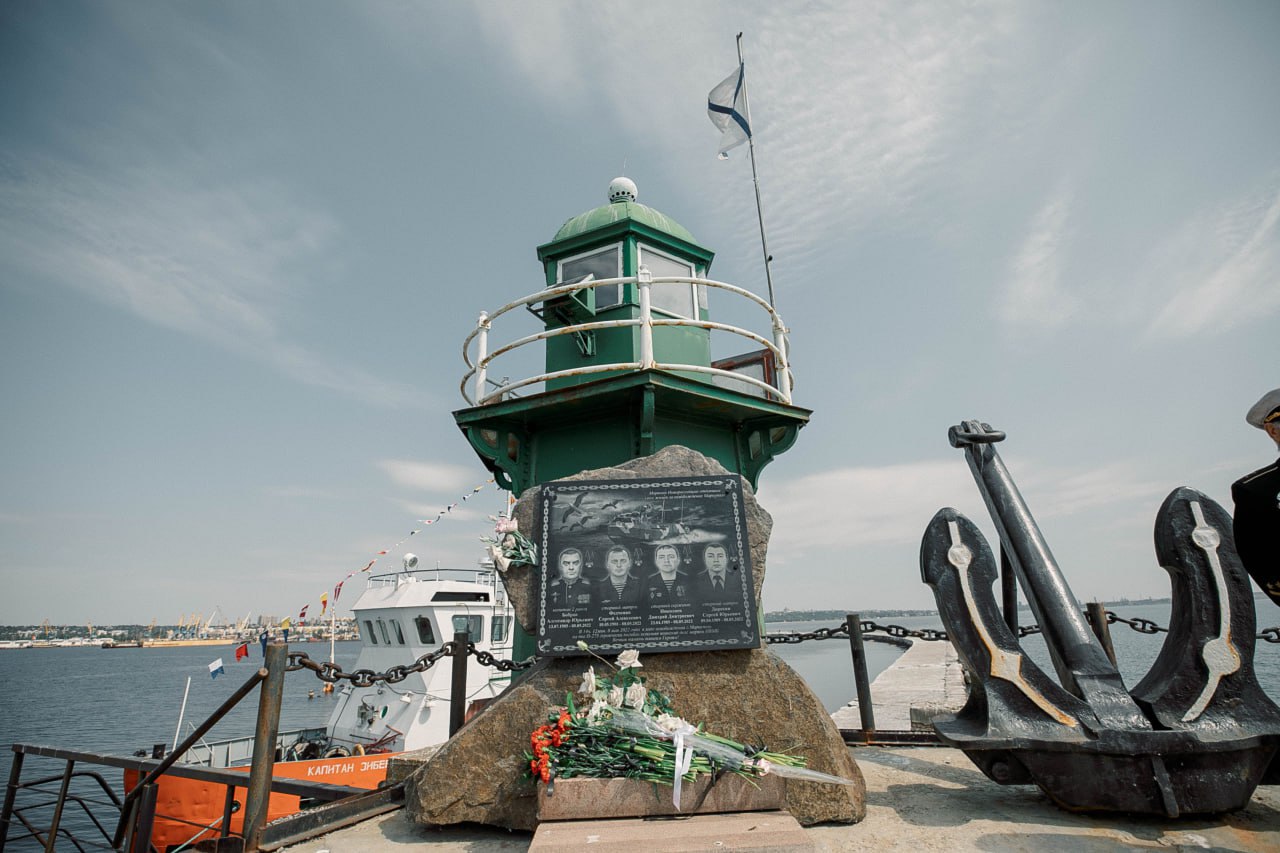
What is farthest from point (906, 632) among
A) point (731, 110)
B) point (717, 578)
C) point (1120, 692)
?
point (731, 110)

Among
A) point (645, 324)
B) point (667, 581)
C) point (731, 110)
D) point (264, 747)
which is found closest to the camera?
point (264, 747)

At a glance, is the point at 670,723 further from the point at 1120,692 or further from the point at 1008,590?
the point at 1008,590

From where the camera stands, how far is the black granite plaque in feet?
14.3

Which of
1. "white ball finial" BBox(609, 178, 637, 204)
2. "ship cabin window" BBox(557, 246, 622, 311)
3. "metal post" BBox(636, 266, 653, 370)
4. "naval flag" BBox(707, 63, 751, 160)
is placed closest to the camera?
"metal post" BBox(636, 266, 653, 370)

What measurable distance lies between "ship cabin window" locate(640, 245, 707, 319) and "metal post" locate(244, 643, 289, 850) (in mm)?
5802

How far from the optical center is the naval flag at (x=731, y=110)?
1182 cm

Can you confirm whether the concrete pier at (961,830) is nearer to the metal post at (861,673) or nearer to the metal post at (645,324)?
the metal post at (861,673)

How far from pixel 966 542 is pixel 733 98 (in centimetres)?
1068

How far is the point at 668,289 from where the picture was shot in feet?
27.6

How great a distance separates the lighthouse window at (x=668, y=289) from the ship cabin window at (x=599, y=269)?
377 millimetres

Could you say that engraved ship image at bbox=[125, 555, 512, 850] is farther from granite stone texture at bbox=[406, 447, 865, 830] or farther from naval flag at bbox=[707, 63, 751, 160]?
naval flag at bbox=[707, 63, 751, 160]

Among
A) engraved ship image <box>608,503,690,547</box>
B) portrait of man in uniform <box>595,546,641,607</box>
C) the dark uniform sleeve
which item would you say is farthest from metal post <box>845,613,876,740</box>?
the dark uniform sleeve

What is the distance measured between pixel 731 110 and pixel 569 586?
424 inches

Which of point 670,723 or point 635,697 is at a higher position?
point 635,697
